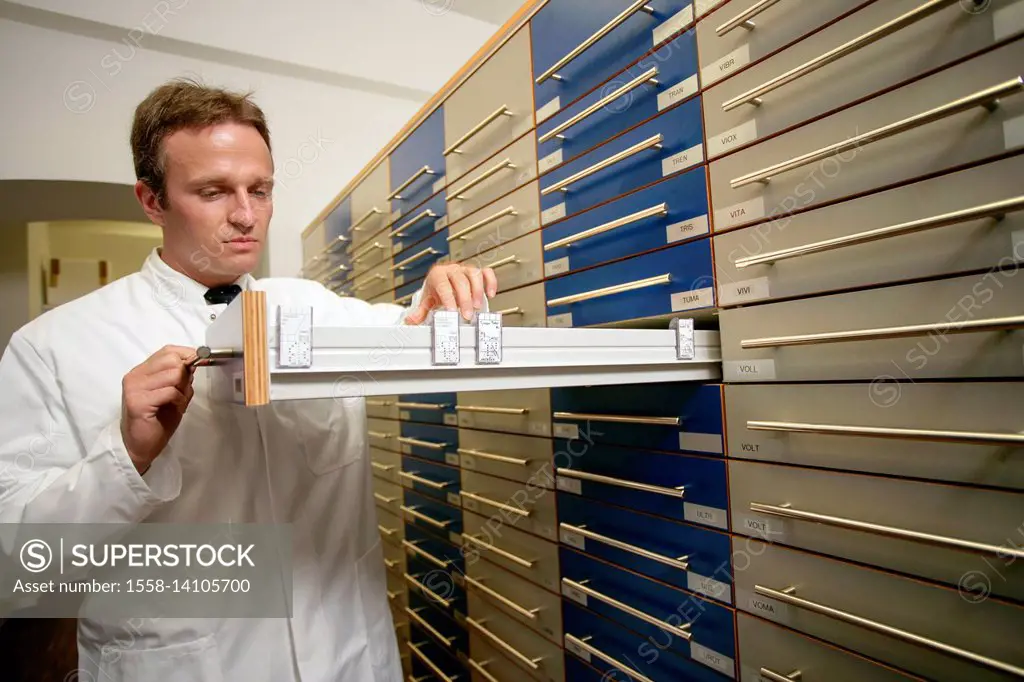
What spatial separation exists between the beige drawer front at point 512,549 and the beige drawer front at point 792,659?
1.86 ft

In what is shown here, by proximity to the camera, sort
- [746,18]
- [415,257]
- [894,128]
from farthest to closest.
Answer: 1. [415,257]
2. [746,18]
3. [894,128]

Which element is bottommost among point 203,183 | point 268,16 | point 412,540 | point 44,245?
point 412,540

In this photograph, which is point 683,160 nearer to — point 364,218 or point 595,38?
point 595,38

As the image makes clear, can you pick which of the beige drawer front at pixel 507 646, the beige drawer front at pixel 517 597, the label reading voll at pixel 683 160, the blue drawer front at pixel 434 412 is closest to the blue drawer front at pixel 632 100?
the label reading voll at pixel 683 160

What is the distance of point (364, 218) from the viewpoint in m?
2.48

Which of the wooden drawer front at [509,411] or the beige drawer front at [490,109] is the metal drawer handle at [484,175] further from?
the wooden drawer front at [509,411]

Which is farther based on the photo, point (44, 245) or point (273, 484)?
point (44, 245)

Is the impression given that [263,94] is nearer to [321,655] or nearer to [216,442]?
[216,442]

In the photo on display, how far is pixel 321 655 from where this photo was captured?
47.9 inches

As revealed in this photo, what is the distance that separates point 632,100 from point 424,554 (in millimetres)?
1788

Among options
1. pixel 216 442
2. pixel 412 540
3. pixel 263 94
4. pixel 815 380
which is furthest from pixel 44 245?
pixel 815 380

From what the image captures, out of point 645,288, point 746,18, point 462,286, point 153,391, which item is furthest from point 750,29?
point 153,391

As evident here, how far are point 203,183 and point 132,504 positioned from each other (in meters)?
0.59

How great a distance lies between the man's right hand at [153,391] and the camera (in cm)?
77
